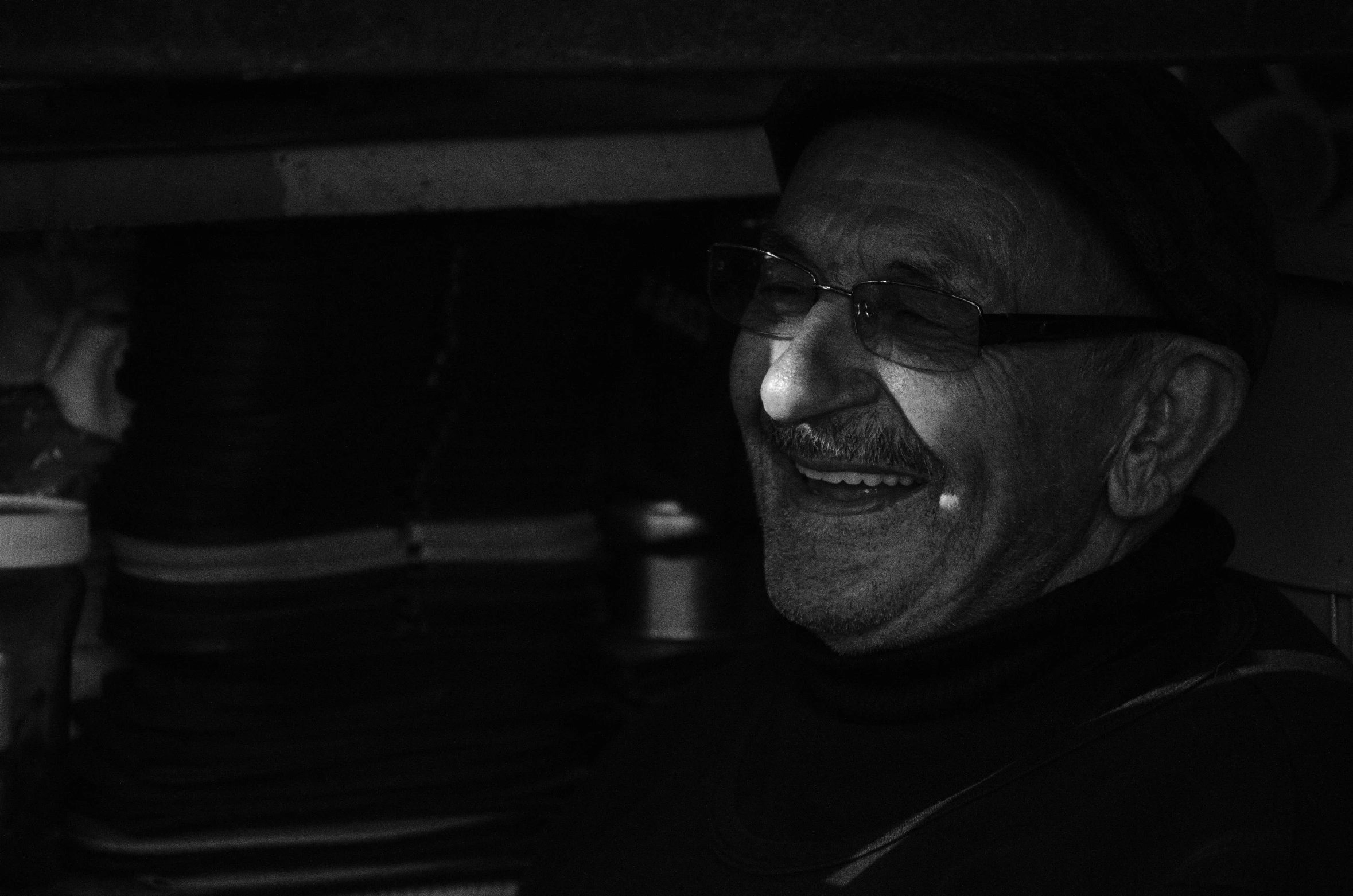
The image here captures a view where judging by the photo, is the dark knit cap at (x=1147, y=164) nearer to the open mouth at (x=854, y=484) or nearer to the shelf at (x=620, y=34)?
the open mouth at (x=854, y=484)

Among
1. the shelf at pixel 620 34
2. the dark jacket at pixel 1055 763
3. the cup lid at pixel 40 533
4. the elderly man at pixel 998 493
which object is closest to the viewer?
the shelf at pixel 620 34

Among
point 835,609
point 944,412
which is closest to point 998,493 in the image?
point 944,412

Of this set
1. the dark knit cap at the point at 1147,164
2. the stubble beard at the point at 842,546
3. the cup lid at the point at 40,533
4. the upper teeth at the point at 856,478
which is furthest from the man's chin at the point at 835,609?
the cup lid at the point at 40,533

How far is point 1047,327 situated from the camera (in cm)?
159

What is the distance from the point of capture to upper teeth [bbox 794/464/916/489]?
165 centimetres

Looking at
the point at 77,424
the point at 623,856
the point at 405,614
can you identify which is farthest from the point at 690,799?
the point at 77,424

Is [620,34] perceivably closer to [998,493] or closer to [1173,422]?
[998,493]

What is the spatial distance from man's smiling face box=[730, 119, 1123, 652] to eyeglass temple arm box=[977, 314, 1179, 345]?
1 centimetres

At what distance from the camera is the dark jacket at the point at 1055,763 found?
1.38 m

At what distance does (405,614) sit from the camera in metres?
2.04

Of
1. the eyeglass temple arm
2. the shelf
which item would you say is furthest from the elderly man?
the shelf

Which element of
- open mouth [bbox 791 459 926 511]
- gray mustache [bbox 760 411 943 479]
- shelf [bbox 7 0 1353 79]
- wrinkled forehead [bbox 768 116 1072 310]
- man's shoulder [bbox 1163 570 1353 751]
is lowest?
man's shoulder [bbox 1163 570 1353 751]

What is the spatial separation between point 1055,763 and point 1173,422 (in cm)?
44

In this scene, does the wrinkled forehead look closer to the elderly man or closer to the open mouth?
the elderly man
